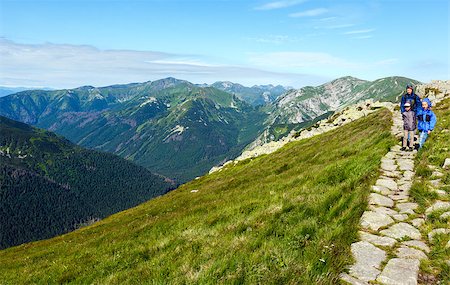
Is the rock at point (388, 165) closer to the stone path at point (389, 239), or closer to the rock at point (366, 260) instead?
the stone path at point (389, 239)

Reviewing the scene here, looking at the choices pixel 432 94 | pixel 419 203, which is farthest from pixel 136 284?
pixel 432 94

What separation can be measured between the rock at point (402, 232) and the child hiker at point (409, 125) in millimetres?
13363

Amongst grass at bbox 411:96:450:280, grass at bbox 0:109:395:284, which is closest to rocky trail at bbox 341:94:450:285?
grass at bbox 411:96:450:280

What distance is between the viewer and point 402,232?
10086mm

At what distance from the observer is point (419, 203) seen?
12.1 m

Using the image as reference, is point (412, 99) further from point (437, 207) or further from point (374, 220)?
point (374, 220)

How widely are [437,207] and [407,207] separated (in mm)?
1105

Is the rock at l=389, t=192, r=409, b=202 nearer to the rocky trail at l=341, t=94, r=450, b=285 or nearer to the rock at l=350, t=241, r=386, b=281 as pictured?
the rocky trail at l=341, t=94, r=450, b=285

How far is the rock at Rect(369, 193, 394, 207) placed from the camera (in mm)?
12370

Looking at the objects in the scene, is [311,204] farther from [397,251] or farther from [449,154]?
[449,154]

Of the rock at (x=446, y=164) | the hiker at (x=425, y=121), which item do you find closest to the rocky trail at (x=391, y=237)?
the rock at (x=446, y=164)

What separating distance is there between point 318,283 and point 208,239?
19.4 feet

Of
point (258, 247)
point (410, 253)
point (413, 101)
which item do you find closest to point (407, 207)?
point (410, 253)

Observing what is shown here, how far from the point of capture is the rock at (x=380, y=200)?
12.4 meters
